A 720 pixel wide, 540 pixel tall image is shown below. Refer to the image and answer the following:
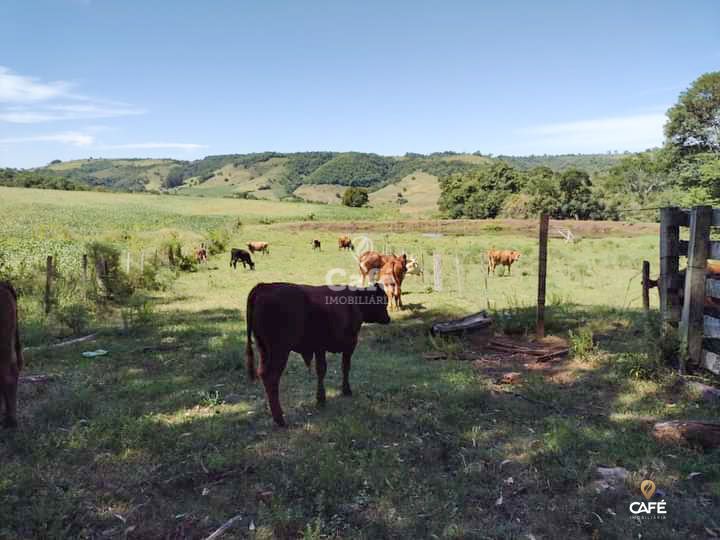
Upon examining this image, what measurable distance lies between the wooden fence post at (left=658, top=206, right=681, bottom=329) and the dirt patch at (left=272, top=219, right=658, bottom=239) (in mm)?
31919

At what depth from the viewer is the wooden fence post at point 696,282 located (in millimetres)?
6906

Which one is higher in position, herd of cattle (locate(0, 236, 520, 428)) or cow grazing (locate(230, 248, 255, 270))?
herd of cattle (locate(0, 236, 520, 428))

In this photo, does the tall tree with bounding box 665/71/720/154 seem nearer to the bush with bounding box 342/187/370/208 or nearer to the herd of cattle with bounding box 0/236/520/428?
the herd of cattle with bounding box 0/236/520/428

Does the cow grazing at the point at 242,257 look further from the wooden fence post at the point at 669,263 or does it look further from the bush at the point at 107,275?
the wooden fence post at the point at 669,263

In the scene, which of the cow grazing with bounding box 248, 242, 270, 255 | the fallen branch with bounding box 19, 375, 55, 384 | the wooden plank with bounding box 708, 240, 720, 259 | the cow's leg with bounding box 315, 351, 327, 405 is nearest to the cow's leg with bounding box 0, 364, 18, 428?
the fallen branch with bounding box 19, 375, 55, 384

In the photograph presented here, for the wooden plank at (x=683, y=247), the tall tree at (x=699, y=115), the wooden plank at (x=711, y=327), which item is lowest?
the wooden plank at (x=711, y=327)

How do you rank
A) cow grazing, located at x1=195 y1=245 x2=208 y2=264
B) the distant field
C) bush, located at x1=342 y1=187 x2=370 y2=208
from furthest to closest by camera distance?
the distant field
bush, located at x1=342 y1=187 x2=370 y2=208
cow grazing, located at x1=195 y1=245 x2=208 y2=264

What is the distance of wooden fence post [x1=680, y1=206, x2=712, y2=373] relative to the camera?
6.91m

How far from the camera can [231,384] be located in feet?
24.3

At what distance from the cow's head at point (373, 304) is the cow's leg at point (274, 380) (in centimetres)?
173

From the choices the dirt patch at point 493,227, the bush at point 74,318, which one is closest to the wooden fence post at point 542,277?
the bush at point 74,318

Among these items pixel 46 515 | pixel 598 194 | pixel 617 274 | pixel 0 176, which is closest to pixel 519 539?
pixel 46 515

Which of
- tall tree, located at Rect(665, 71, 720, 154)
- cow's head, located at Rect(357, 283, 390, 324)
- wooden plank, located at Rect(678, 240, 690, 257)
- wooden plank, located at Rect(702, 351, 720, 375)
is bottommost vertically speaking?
wooden plank, located at Rect(702, 351, 720, 375)

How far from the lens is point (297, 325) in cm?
603
